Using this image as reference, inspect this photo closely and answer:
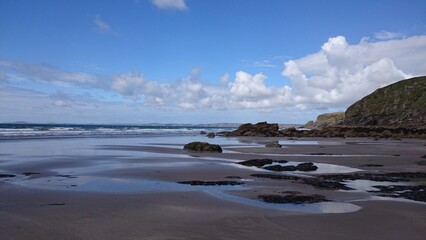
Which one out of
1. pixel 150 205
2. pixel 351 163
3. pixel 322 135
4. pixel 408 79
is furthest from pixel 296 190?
pixel 408 79

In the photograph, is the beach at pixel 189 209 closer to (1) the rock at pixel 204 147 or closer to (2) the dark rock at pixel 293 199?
(2) the dark rock at pixel 293 199

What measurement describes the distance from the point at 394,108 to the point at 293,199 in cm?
8220

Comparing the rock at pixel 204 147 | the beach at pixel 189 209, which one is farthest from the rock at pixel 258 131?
the beach at pixel 189 209

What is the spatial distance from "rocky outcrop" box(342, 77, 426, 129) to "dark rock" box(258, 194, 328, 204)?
69.2m

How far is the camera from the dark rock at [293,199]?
9.41m

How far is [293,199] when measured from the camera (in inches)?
377

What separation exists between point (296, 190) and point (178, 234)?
5.39m

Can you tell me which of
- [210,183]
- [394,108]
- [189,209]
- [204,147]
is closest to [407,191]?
[210,183]

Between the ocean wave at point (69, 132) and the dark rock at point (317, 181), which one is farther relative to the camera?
the ocean wave at point (69, 132)

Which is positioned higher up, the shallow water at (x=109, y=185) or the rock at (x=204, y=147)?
the rock at (x=204, y=147)

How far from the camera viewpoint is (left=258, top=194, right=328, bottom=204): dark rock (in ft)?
30.9

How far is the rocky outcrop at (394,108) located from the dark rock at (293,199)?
69.2 meters

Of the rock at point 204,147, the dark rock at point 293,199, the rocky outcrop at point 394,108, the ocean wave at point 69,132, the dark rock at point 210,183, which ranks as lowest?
the dark rock at point 293,199

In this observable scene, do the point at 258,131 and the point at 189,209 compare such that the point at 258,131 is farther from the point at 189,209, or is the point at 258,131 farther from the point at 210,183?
the point at 189,209
